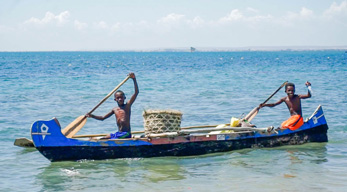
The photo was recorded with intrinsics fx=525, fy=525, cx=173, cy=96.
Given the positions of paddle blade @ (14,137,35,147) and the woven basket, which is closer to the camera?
the woven basket

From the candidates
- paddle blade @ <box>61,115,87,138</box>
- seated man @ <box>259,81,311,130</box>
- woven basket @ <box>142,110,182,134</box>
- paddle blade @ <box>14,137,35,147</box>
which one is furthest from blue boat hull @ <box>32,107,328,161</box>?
paddle blade @ <box>14,137,35,147</box>

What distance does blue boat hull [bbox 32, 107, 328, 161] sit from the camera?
10688mm

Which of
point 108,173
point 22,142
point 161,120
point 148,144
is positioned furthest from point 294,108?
point 22,142

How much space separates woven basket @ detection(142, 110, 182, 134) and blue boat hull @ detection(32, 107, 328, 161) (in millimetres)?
239

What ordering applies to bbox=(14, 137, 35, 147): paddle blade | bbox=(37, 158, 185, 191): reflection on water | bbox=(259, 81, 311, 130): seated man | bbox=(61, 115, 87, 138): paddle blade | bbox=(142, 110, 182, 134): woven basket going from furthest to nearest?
bbox=(14, 137, 35, 147): paddle blade, bbox=(259, 81, 311, 130): seated man, bbox=(61, 115, 87, 138): paddle blade, bbox=(142, 110, 182, 134): woven basket, bbox=(37, 158, 185, 191): reflection on water

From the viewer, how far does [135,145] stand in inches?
441

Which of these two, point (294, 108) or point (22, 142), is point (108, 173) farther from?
point (294, 108)

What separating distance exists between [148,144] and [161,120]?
1.92 feet

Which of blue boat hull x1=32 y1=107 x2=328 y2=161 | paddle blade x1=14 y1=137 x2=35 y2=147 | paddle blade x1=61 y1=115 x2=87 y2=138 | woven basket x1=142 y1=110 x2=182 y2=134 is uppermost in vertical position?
woven basket x1=142 y1=110 x2=182 y2=134

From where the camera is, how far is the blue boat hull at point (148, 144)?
35.1 ft

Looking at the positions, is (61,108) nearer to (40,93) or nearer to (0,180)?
(40,93)

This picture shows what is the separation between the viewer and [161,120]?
11.3 metres

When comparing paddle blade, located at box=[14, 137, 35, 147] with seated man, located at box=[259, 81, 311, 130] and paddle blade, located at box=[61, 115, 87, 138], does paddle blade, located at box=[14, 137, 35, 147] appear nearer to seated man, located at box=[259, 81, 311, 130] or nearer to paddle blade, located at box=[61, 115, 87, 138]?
paddle blade, located at box=[61, 115, 87, 138]

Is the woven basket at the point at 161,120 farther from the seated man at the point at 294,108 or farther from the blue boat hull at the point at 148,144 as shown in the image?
A: the seated man at the point at 294,108
